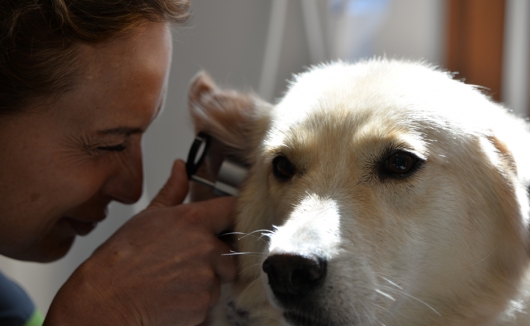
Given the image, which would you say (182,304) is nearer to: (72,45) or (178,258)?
(178,258)

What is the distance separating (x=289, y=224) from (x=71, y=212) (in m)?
0.53

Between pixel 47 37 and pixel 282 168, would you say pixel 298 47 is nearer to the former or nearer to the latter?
pixel 282 168

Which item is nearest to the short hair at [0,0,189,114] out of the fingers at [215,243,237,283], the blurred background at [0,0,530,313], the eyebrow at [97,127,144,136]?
the eyebrow at [97,127,144,136]

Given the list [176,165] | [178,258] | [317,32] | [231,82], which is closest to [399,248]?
[178,258]

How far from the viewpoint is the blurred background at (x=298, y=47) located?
80.0 inches

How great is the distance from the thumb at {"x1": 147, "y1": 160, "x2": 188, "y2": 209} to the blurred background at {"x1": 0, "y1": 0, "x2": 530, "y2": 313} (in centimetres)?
76

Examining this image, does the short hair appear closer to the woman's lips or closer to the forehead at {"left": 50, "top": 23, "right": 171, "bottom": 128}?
the forehead at {"left": 50, "top": 23, "right": 171, "bottom": 128}

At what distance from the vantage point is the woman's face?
3.53 feet

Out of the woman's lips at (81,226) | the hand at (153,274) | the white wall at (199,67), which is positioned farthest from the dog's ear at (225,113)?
the white wall at (199,67)

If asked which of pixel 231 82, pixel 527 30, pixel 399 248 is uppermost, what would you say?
pixel 527 30

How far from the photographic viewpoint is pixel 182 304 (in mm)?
1122

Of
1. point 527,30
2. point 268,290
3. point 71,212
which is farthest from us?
point 527,30

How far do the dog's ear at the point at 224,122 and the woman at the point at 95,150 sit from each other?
0.59 ft

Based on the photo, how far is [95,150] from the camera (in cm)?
118
